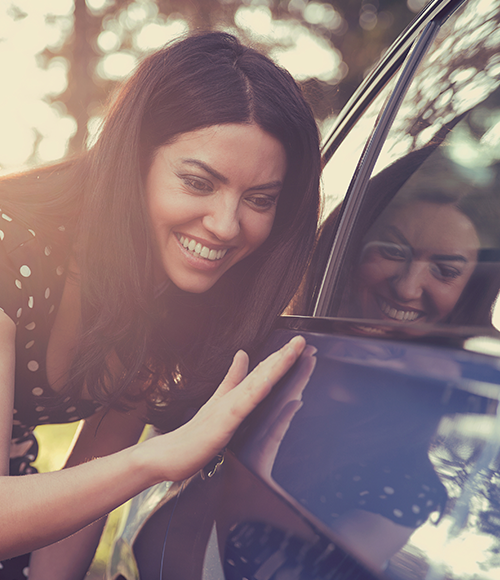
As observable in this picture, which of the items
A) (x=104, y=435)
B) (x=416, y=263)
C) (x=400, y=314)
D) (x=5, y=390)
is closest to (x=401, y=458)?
(x=400, y=314)

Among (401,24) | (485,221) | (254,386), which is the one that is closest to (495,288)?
(485,221)

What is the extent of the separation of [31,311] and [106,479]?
1.91 feet

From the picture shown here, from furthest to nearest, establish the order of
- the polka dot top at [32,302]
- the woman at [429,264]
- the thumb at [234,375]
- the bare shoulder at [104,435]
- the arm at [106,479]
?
the bare shoulder at [104,435]
the polka dot top at [32,302]
the thumb at [234,375]
the arm at [106,479]
the woman at [429,264]

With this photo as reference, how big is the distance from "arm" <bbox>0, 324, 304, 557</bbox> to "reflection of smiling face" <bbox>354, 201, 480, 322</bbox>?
0.24 metres

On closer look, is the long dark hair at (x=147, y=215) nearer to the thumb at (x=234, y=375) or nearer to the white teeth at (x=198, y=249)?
the white teeth at (x=198, y=249)

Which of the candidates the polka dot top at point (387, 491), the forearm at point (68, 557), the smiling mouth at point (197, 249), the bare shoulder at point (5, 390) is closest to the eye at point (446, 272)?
the polka dot top at point (387, 491)

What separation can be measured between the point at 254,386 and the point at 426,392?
0.39 meters

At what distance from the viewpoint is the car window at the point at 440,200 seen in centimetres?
95

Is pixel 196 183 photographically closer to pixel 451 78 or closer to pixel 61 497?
pixel 451 78

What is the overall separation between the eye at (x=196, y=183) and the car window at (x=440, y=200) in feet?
1.75

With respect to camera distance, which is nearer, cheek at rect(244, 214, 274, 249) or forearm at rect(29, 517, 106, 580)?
cheek at rect(244, 214, 274, 249)

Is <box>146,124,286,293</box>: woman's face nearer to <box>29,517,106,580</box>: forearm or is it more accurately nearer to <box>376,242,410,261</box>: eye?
<box>376,242,410,261</box>: eye

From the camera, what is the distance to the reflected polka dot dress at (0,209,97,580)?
1372mm

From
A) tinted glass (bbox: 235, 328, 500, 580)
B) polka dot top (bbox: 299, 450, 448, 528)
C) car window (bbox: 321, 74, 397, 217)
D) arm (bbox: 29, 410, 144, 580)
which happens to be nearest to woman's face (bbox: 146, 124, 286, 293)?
car window (bbox: 321, 74, 397, 217)
